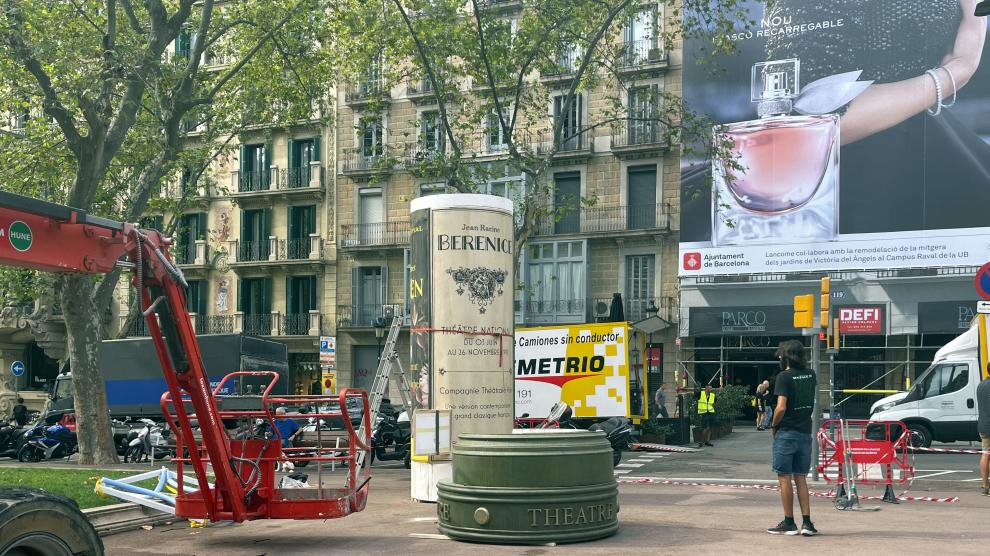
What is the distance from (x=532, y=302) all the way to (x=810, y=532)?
30.6 meters

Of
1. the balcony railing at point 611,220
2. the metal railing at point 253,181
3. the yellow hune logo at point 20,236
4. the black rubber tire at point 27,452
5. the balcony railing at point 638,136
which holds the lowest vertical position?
the black rubber tire at point 27,452

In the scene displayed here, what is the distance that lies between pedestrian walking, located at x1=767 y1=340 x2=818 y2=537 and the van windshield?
1529cm

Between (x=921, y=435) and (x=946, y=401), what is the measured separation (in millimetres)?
936

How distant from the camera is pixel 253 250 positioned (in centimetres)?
4650

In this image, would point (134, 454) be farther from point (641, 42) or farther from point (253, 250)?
point (641, 42)

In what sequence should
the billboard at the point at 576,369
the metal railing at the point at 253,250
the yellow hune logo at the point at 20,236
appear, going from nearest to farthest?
the yellow hune logo at the point at 20,236, the billboard at the point at 576,369, the metal railing at the point at 253,250

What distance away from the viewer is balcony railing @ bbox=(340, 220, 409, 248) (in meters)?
43.1

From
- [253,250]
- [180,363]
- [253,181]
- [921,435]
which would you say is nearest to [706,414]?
[921,435]

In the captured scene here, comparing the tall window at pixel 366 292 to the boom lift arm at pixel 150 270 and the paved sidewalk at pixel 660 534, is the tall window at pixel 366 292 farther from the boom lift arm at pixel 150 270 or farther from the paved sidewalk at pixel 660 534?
the boom lift arm at pixel 150 270

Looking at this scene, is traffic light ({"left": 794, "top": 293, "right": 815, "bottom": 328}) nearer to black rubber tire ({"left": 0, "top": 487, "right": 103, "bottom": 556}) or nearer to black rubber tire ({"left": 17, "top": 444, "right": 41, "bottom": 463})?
black rubber tire ({"left": 0, "top": 487, "right": 103, "bottom": 556})

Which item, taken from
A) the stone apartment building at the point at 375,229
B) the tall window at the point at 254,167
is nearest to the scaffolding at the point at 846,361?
the stone apartment building at the point at 375,229

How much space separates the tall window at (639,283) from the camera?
38750 mm

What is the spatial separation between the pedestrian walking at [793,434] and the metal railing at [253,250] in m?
38.0

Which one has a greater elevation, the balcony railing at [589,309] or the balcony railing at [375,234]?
the balcony railing at [375,234]
